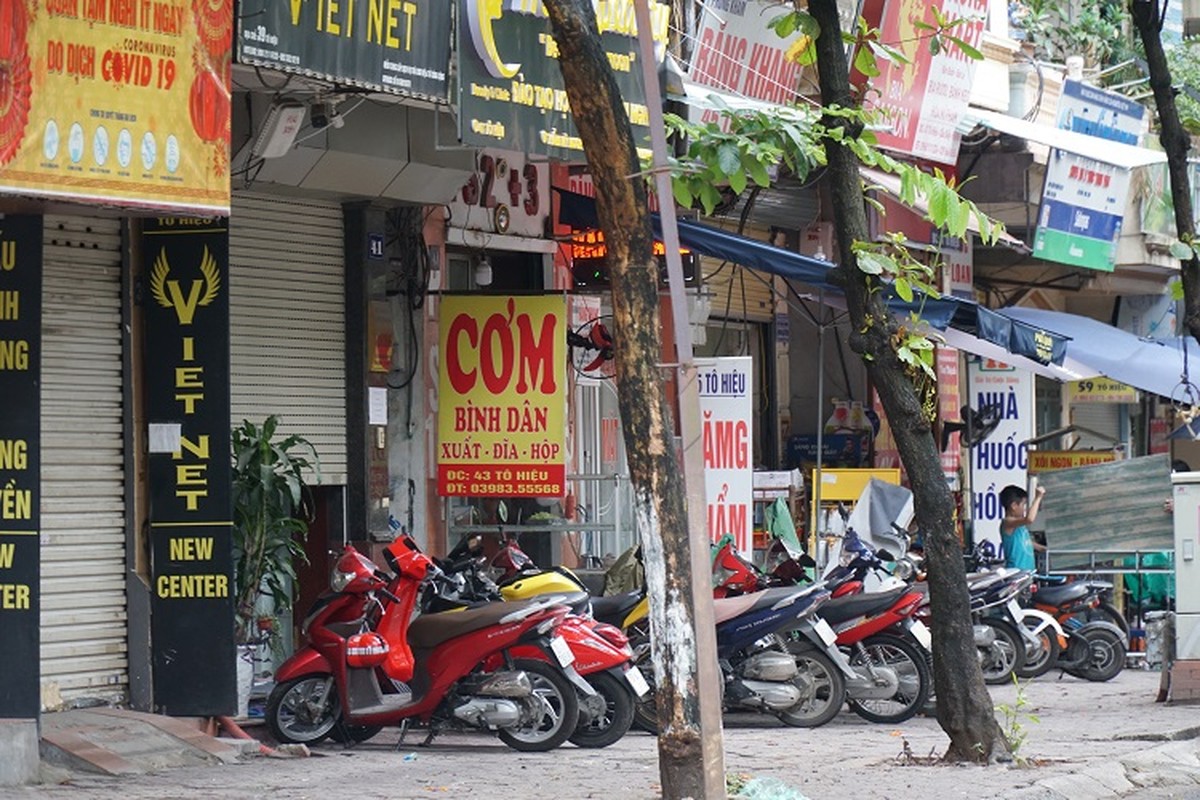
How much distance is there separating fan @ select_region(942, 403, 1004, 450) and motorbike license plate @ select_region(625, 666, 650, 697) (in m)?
8.19

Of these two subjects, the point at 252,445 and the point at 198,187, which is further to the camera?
the point at 252,445

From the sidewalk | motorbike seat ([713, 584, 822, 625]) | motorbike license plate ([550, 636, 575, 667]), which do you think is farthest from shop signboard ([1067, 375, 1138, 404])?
motorbike license plate ([550, 636, 575, 667])

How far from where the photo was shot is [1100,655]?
16.5 m

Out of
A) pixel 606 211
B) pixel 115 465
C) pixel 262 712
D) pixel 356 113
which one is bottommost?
pixel 262 712

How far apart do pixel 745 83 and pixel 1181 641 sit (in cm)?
524

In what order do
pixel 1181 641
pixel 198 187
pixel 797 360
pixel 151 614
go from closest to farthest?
1. pixel 198 187
2. pixel 151 614
3. pixel 1181 641
4. pixel 797 360

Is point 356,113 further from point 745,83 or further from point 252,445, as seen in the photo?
point 745,83

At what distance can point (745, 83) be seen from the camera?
15609 millimetres

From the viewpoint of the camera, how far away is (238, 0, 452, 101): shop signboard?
10188 millimetres

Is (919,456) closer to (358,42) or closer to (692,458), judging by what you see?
(692,458)

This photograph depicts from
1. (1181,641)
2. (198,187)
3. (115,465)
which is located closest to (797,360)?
(1181,641)

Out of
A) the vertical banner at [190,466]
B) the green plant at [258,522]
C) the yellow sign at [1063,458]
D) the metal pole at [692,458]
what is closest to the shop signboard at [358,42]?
the vertical banner at [190,466]

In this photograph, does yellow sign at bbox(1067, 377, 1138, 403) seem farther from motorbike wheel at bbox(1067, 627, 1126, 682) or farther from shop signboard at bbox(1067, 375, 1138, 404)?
motorbike wheel at bbox(1067, 627, 1126, 682)

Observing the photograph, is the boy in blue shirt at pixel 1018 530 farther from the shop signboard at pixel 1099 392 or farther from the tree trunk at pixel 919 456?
the tree trunk at pixel 919 456
